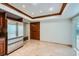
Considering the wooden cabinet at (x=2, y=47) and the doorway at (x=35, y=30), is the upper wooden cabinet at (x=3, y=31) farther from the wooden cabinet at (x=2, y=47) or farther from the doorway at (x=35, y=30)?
the doorway at (x=35, y=30)

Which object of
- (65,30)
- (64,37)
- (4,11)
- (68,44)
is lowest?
(68,44)

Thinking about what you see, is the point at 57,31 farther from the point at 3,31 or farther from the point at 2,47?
the point at 2,47

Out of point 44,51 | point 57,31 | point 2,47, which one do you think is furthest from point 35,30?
point 2,47

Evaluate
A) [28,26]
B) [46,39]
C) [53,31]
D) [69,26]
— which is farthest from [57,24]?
[28,26]

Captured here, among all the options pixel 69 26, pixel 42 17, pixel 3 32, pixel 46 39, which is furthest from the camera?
pixel 46 39

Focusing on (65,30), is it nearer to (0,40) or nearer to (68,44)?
(68,44)

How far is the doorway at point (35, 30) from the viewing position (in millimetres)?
11367

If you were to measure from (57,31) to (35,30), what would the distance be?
340 cm

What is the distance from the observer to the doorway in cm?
1137

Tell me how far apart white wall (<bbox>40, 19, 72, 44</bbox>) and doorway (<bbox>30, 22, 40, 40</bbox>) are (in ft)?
2.08

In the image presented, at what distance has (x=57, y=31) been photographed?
912 cm

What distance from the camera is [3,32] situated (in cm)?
489

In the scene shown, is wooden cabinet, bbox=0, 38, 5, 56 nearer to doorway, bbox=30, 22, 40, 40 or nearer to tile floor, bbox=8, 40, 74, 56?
tile floor, bbox=8, 40, 74, 56

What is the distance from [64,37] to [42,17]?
2.57 metres
